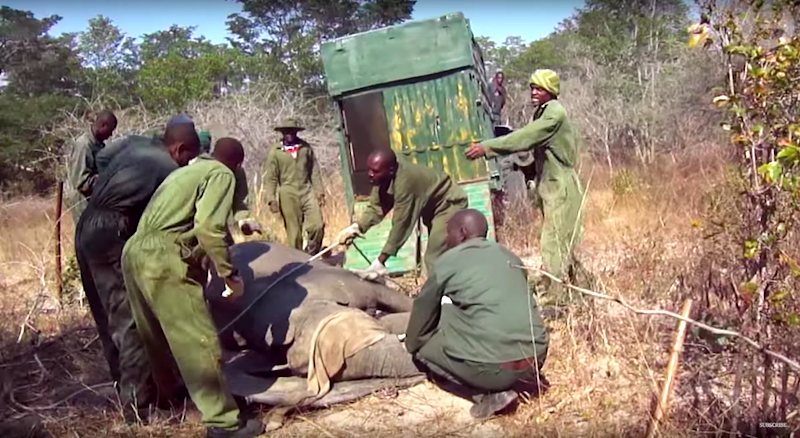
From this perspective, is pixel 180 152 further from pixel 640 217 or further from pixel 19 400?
pixel 640 217

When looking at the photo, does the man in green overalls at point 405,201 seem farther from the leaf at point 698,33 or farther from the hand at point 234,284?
the leaf at point 698,33

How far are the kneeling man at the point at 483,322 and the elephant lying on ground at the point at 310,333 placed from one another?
0.55m

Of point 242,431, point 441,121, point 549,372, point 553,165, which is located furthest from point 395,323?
point 441,121

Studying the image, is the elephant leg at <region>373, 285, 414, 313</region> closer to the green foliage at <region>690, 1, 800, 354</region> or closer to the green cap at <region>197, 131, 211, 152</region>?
the green cap at <region>197, 131, 211, 152</region>

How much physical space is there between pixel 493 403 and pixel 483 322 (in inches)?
16.9

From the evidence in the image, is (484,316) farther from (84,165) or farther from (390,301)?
(84,165)

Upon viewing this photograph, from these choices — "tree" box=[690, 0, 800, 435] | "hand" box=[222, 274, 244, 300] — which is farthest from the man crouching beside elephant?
"tree" box=[690, 0, 800, 435]

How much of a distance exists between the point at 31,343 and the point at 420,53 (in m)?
4.90

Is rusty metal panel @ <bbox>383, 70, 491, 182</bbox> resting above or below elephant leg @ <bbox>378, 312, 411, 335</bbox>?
above

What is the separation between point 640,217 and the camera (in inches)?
337

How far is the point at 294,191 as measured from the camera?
902 centimetres

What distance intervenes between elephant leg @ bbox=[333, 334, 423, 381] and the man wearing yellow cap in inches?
58.6

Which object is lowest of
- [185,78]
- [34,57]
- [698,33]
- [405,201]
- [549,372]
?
[549,372]

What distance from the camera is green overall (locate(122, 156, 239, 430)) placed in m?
3.99
